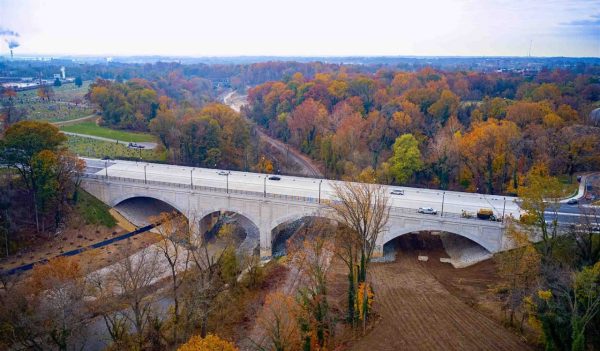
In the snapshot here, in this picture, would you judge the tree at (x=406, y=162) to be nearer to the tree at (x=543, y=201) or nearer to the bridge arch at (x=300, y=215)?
the bridge arch at (x=300, y=215)

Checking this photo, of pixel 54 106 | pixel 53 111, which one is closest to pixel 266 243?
pixel 53 111

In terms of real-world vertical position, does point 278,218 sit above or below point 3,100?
below

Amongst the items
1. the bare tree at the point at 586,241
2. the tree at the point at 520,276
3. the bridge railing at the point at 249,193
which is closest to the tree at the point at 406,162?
the bridge railing at the point at 249,193

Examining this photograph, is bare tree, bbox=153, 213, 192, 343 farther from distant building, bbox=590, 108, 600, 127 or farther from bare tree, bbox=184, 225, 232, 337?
distant building, bbox=590, 108, 600, 127

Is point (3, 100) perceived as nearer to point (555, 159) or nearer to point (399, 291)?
point (399, 291)

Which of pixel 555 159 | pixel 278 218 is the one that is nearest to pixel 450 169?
pixel 555 159

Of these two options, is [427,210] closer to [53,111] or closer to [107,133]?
[107,133]

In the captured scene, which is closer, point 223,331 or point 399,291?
point 223,331
